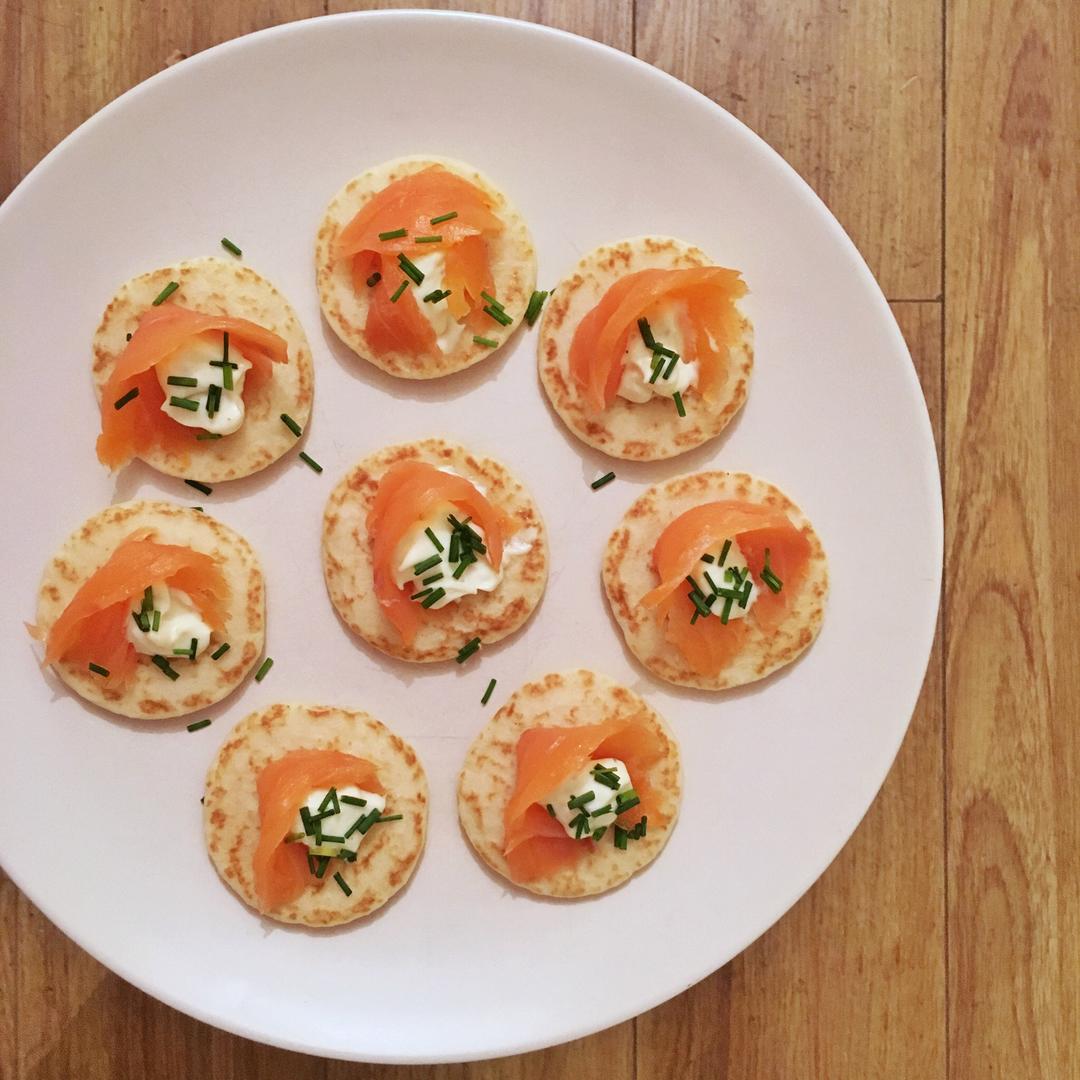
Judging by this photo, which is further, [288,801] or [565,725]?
[565,725]

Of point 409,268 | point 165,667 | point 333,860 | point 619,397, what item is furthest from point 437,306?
point 333,860

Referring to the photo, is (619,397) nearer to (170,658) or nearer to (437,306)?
(437,306)

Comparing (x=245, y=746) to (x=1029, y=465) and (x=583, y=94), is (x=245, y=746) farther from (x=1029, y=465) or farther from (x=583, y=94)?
(x=1029, y=465)

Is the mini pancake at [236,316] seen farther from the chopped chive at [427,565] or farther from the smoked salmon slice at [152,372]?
the chopped chive at [427,565]

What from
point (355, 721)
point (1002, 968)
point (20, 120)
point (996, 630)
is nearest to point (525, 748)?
point (355, 721)

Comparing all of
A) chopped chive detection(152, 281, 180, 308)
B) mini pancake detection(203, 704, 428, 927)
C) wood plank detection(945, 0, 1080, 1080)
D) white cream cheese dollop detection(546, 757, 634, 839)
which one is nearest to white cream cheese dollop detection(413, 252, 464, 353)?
chopped chive detection(152, 281, 180, 308)

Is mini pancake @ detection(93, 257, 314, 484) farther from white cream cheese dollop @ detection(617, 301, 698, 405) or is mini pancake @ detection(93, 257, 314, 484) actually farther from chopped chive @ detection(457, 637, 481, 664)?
white cream cheese dollop @ detection(617, 301, 698, 405)

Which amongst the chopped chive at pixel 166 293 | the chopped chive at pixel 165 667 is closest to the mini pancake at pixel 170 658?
the chopped chive at pixel 165 667
